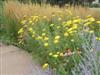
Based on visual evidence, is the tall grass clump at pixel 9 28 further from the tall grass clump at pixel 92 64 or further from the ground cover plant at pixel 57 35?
the tall grass clump at pixel 92 64

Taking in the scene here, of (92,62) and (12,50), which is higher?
(92,62)

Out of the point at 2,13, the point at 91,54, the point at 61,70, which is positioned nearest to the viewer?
the point at 91,54

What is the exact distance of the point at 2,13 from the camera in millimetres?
10305

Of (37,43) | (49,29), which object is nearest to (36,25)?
(49,29)

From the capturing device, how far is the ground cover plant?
4.21 meters

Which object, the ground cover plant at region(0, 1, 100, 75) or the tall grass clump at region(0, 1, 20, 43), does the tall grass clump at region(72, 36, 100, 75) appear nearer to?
the ground cover plant at region(0, 1, 100, 75)

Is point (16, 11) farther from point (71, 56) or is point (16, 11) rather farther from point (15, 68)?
point (71, 56)

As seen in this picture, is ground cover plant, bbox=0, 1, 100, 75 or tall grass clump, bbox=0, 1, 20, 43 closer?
ground cover plant, bbox=0, 1, 100, 75

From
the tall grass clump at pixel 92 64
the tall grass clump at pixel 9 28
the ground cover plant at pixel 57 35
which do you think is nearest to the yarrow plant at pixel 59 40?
the ground cover plant at pixel 57 35

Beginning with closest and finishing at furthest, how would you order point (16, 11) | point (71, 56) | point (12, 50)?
point (71, 56)
point (12, 50)
point (16, 11)

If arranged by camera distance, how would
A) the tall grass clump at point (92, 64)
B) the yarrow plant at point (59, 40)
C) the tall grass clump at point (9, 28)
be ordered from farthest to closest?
the tall grass clump at point (9, 28) → the yarrow plant at point (59, 40) → the tall grass clump at point (92, 64)

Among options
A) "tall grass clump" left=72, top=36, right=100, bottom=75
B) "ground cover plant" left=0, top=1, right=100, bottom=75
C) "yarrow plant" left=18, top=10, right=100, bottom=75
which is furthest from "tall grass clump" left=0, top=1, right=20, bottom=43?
"tall grass clump" left=72, top=36, right=100, bottom=75

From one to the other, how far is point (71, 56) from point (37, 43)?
184 cm

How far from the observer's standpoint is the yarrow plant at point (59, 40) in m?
4.90
